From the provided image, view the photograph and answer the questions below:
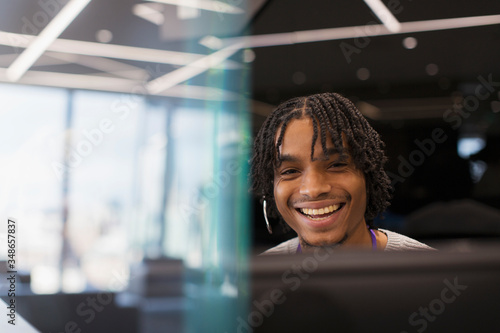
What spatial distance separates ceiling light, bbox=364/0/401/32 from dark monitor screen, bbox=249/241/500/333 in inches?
49.4

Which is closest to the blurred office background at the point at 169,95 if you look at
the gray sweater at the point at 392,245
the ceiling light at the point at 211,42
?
the ceiling light at the point at 211,42

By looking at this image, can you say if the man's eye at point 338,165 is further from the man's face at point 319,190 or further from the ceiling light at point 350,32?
the ceiling light at point 350,32

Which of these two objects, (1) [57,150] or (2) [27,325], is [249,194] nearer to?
(2) [27,325]

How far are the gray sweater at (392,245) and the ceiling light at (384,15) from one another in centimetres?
108

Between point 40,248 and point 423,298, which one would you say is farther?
point 40,248

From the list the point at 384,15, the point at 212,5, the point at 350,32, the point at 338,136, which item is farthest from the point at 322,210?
the point at 384,15

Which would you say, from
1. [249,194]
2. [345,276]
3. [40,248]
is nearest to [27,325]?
[249,194]

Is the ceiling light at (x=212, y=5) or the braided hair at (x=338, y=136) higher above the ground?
the ceiling light at (x=212, y=5)

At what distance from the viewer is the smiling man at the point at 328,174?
654mm

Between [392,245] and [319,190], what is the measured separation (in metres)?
0.13

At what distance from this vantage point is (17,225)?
106 centimetres

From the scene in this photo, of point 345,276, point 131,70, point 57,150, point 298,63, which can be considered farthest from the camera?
point 131,70

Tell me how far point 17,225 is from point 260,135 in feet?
2.15

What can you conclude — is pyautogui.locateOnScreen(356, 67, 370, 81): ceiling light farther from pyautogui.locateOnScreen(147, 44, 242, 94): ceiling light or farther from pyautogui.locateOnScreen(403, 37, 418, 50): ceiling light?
pyautogui.locateOnScreen(147, 44, 242, 94): ceiling light
